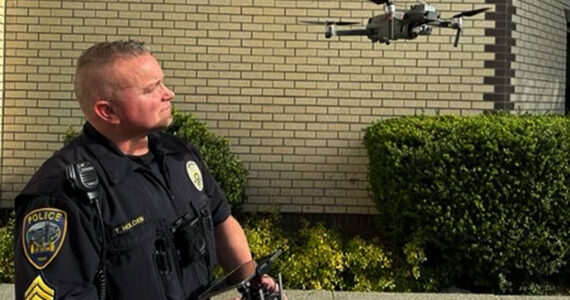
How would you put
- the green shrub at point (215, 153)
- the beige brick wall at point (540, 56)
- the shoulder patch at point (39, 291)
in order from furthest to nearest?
1. the beige brick wall at point (540, 56)
2. the green shrub at point (215, 153)
3. the shoulder patch at point (39, 291)

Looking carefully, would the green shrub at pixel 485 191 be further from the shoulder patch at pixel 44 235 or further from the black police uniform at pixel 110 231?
the shoulder patch at pixel 44 235

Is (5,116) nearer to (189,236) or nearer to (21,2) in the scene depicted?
(21,2)

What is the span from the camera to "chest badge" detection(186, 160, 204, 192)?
2.12 meters

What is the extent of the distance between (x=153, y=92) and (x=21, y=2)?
5.05 metres

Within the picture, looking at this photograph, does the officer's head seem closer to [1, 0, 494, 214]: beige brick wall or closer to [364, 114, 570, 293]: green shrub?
[364, 114, 570, 293]: green shrub

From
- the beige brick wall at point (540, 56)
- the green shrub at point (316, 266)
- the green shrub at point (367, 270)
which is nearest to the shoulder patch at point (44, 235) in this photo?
the green shrub at point (316, 266)

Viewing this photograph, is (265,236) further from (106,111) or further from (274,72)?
(106,111)

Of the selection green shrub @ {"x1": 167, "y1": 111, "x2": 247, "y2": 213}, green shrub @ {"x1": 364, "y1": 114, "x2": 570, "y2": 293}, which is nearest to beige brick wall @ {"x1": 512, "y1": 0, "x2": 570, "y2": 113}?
green shrub @ {"x1": 364, "y1": 114, "x2": 570, "y2": 293}

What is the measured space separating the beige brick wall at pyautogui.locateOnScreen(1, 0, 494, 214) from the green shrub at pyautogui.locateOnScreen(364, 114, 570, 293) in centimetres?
86

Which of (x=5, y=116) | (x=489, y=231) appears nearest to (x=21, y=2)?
(x=5, y=116)

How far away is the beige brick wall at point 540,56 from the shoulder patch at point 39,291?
5.55 m

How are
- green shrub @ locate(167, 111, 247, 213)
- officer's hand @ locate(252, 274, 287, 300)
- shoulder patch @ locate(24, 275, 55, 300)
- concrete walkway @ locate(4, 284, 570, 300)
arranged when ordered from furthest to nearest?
green shrub @ locate(167, 111, 247, 213)
concrete walkway @ locate(4, 284, 570, 300)
officer's hand @ locate(252, 274, 287, 300)
shoulder patch @ locate(24, 275, 55, 300)

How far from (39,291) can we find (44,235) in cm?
13

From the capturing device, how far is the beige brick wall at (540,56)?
6645 mm
